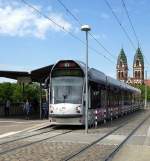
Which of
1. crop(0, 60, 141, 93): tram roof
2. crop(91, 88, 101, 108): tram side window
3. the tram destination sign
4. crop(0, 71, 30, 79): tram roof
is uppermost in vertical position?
crop(0, 71, 30, 79): tram roof

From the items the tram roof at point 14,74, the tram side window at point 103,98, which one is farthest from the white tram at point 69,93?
the tram roof at point 14,74

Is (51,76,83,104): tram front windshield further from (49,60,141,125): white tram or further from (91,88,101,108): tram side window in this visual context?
(91,88,101,108): tram side window

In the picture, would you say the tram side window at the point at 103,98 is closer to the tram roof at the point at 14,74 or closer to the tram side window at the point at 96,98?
the tram side window at the point at 96,98

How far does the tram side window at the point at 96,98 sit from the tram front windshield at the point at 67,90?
205 cm

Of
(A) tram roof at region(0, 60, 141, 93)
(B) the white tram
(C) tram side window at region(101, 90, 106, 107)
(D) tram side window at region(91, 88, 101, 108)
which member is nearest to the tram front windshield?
(B) the white tram

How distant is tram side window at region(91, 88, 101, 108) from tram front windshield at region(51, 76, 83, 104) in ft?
6.73

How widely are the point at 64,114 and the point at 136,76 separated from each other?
506 feet

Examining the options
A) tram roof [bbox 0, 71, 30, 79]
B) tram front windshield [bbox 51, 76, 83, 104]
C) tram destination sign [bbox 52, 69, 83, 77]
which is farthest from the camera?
tram roof [bbox 0, 71, 30, 79]

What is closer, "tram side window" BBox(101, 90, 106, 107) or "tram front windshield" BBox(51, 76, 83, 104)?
"tram front windshield" BBox(51, 76, 83, 104)

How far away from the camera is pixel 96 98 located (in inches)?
1210

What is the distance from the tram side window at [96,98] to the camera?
29.5 metres

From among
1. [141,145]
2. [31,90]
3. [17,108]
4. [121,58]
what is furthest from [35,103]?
[121,58]

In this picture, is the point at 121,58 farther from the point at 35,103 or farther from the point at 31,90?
the point at 35,103

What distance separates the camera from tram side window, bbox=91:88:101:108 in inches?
1162
